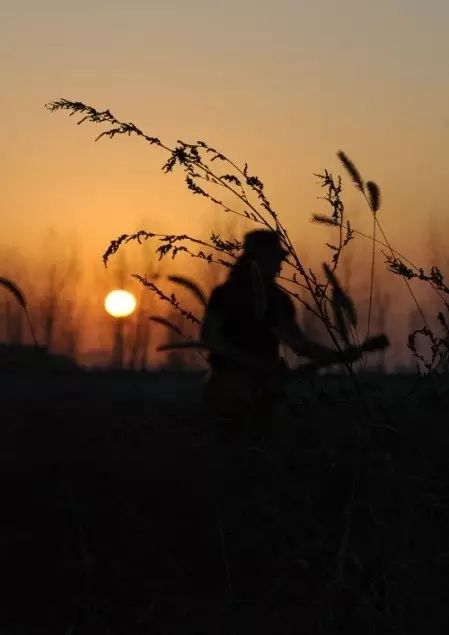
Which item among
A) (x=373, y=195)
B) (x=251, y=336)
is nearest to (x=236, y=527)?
(x=373, y=195)

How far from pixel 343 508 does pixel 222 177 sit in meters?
1.20

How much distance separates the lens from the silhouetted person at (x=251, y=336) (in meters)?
3.97

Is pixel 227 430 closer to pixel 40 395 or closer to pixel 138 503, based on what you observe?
pixel 138 503

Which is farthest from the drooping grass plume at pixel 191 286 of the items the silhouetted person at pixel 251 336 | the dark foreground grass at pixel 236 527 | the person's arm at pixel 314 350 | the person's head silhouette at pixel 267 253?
the person's arm at pixel 314 350

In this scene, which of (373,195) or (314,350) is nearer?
(314,350)

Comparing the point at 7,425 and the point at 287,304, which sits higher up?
the point at 287,304

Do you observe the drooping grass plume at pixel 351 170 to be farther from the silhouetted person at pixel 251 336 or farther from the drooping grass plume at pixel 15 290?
the drooping grass plume at pixel 15 290

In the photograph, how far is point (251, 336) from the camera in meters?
6.02

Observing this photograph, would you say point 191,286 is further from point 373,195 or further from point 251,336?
point 251,336

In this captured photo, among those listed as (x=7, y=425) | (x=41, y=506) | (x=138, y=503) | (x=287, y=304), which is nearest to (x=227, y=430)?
(x=138, y=503)

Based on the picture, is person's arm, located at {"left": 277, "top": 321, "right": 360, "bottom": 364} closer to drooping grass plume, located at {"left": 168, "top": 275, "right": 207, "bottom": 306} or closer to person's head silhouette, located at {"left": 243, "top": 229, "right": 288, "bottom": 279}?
drooping grass plume, located at {"left": 168, "top": 275, "right": 207, "bottom": 306}

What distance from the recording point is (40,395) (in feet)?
17.6

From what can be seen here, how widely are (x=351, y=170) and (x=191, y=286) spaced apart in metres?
0.82

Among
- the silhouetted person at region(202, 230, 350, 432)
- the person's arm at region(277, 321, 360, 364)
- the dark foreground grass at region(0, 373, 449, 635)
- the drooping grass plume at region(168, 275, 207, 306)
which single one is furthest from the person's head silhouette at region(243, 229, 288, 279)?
the person's arm at region(277, 321, 360, 364)
